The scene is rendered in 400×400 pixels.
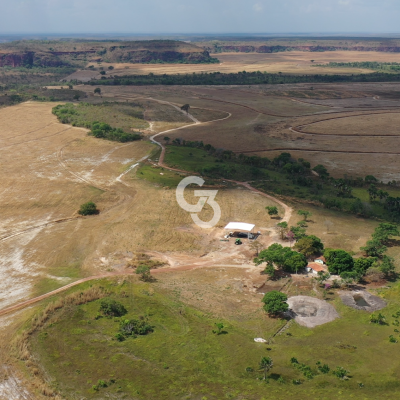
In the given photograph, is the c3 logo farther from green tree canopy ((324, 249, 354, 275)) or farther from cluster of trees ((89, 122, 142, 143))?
cluster of trees ((89, 122, 142, 143))

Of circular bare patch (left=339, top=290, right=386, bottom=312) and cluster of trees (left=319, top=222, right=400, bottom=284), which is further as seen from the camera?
cluster of trees (left=319, top=222, right=400, bottom=284)

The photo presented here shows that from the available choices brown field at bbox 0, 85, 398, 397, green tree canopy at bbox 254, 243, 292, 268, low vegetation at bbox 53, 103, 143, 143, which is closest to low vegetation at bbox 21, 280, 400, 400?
brown field at bbox 0, 85, 398, 397

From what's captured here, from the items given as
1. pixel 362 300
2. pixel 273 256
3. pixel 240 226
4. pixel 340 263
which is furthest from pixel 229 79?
pixel 362 300

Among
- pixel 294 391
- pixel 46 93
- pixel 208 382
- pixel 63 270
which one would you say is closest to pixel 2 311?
pixel 63 270

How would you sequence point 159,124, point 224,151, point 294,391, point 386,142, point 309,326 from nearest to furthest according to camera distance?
point 294,391
point 309,326
point 224,151
point 386,142
point 159,124

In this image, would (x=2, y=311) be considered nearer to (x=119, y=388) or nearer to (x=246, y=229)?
(x=119, y=388)

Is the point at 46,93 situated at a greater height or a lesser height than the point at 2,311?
greater

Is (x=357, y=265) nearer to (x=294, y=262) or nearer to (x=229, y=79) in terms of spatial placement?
(x=294, y=262)
